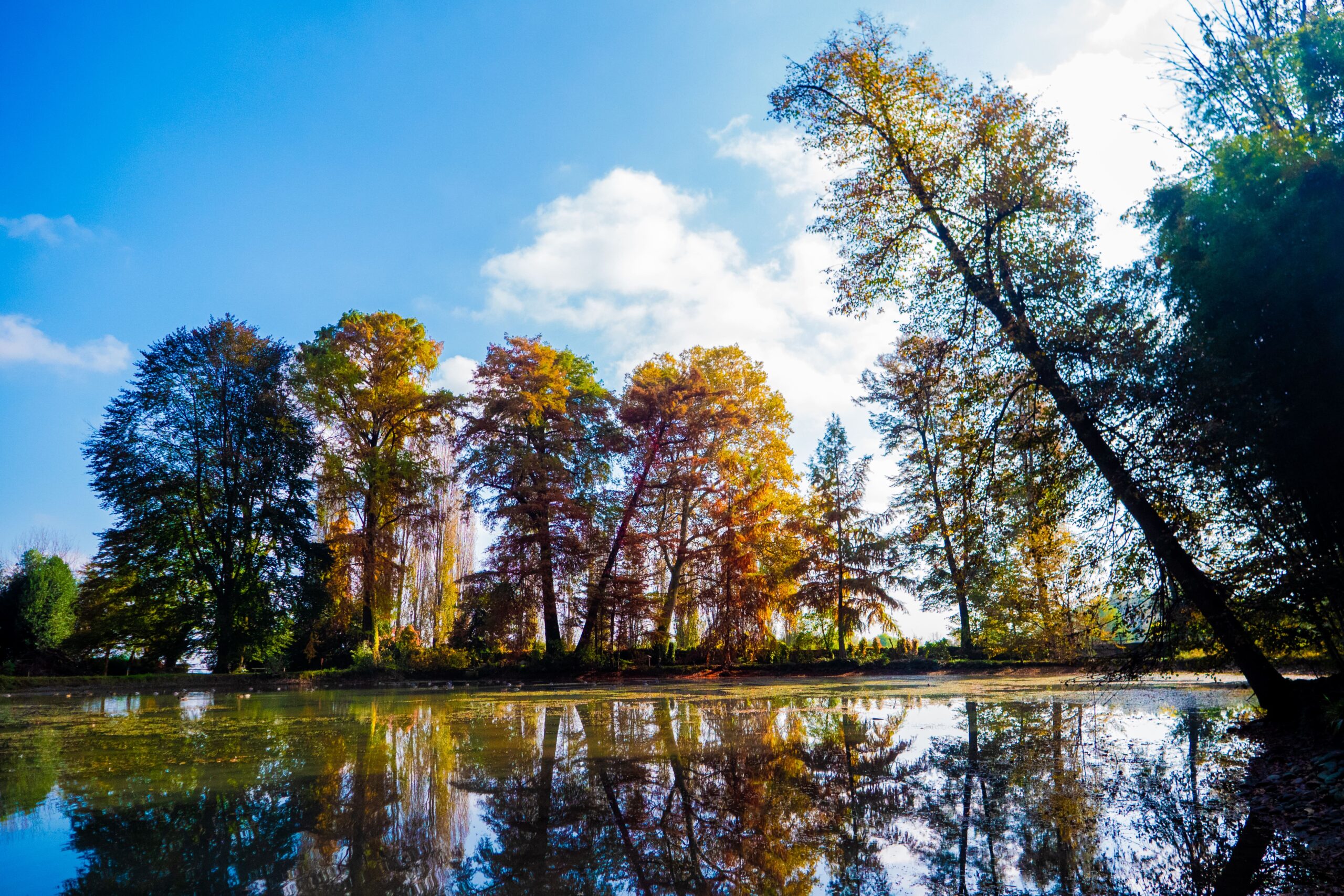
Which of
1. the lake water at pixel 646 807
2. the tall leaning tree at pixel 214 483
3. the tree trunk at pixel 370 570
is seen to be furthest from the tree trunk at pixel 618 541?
the lake water at pixel 646 807

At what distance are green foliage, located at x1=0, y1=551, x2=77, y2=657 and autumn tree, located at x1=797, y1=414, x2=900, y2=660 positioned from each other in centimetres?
2551

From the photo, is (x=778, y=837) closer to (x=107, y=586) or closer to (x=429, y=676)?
(x=429, y=676)

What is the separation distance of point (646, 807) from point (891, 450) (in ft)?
74.5

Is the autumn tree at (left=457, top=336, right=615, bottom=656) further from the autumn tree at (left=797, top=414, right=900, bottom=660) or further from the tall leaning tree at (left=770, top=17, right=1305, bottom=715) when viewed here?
the tall leaning tree at (left=770, top=17, right=1305, bottom=715)

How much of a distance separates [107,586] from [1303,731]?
1163 inches

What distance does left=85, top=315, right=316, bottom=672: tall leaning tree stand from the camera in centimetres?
2280

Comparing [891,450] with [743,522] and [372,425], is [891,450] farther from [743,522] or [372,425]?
[372,425]

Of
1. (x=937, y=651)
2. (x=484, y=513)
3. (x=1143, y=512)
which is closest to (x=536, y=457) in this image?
(x=484, y=513)

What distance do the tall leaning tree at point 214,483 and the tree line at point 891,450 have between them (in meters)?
0.10

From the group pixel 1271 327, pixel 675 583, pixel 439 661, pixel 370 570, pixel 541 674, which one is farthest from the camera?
pixel 370 570

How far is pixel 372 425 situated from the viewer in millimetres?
26953

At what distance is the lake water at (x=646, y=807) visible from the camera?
341 cm

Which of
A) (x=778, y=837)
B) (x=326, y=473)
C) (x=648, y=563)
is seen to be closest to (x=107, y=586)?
(x=326, y=473)

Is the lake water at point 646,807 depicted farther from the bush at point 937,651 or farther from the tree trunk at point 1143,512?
the bush at point 937,651
